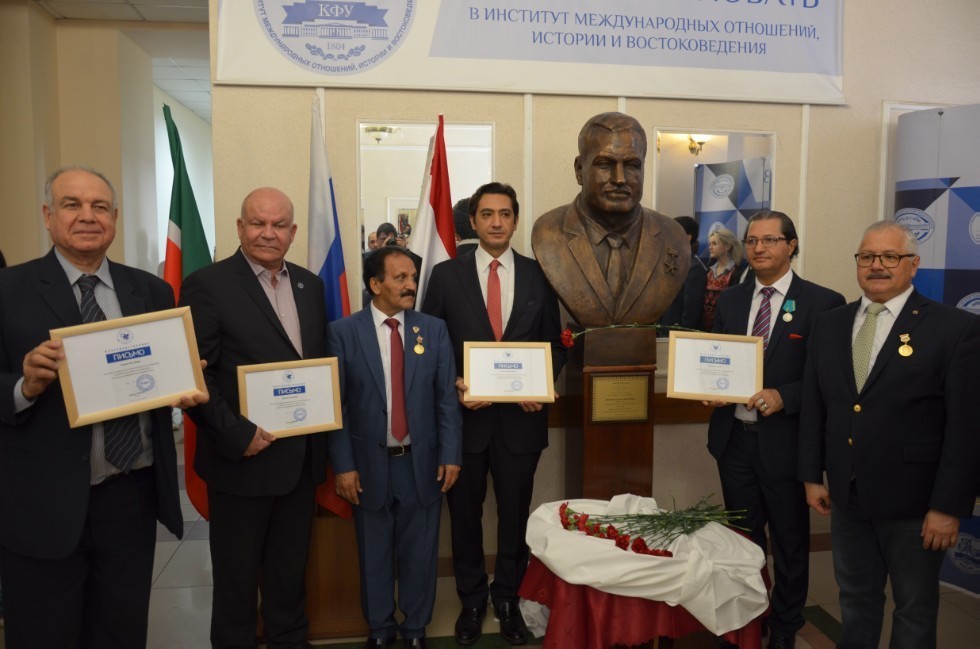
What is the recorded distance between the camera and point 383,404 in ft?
8.59

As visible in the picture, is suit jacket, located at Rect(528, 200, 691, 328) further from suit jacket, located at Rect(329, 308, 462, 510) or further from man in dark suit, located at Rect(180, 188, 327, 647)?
man in dark suit, located at Rect(180, 188, 327, 647)

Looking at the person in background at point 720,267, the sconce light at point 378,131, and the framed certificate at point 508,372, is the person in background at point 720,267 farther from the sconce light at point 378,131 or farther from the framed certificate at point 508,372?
the sconce light at point 378,131

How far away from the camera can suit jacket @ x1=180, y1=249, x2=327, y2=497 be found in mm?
2404

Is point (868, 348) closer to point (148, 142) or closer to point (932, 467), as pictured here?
point (932, 467)

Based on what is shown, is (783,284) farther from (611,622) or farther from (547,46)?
(547,46)

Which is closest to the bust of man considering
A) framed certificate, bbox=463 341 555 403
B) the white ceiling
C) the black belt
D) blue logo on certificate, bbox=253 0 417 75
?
framed certificate, bbox=463 341 555 403

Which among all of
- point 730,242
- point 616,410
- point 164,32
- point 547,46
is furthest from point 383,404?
point 164,32

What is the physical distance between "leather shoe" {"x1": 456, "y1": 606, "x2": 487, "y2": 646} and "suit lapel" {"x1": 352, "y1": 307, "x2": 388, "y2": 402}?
3.54ft

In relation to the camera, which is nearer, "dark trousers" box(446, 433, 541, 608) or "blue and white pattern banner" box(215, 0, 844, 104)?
"dark trousers" box(446, 433, 541, 608)

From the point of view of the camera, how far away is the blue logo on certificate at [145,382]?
6.44ft

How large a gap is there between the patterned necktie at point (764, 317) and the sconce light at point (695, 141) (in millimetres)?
1448

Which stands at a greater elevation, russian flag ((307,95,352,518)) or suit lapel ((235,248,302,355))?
russian flag ((307,95,352,518))

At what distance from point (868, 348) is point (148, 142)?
796 cm

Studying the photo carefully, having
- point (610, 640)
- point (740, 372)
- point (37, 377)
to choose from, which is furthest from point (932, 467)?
point (37, 377)
